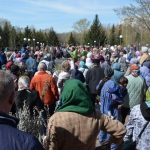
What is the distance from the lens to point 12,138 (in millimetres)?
1543

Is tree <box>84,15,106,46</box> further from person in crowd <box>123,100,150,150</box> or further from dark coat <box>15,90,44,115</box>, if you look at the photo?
person in crowd <box>123,100,150,150</box>

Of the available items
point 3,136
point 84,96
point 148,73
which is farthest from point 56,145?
point 148,73

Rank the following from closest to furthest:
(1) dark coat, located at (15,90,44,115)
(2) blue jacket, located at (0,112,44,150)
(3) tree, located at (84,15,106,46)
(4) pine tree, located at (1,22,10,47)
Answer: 1. (2) blue jacket, located at (0,112,44,150)
2. (1) dark coat, located at (15,90,44,115)
3. (4) pine tree, located at (1,22,10,47)
4. (3) tree, located at (84,15,106,46)

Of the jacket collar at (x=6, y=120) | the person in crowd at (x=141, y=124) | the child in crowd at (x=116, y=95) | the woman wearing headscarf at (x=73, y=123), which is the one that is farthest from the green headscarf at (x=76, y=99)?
the child in crowd at (x=116, y=95)

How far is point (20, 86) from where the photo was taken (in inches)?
187

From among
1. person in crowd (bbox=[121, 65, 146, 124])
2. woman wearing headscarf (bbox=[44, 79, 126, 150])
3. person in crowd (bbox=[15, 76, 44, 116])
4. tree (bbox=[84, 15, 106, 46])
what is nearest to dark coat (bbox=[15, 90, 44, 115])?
person in crowd (bbox=[15, 76, 44, 116])

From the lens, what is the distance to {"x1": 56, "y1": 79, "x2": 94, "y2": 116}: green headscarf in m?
2.56

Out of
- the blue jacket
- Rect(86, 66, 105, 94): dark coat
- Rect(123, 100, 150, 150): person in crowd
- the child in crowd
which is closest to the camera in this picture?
the blue jacket

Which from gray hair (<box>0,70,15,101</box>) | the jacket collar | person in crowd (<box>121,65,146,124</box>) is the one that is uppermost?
gray hair (<box>0,70,15,101</box>)

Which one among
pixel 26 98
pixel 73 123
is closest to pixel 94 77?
pixel 26 98

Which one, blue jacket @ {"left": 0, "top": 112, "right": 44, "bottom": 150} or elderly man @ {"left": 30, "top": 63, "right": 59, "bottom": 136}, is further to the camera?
elderly man @ {"left": 30, "top": 63, "right": 59, "bottom": 136}

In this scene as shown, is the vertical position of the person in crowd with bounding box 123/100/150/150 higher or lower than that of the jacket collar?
lower

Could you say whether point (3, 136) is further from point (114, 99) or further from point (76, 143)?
point (114, 99)

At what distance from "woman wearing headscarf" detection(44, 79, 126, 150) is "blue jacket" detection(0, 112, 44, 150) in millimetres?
941
